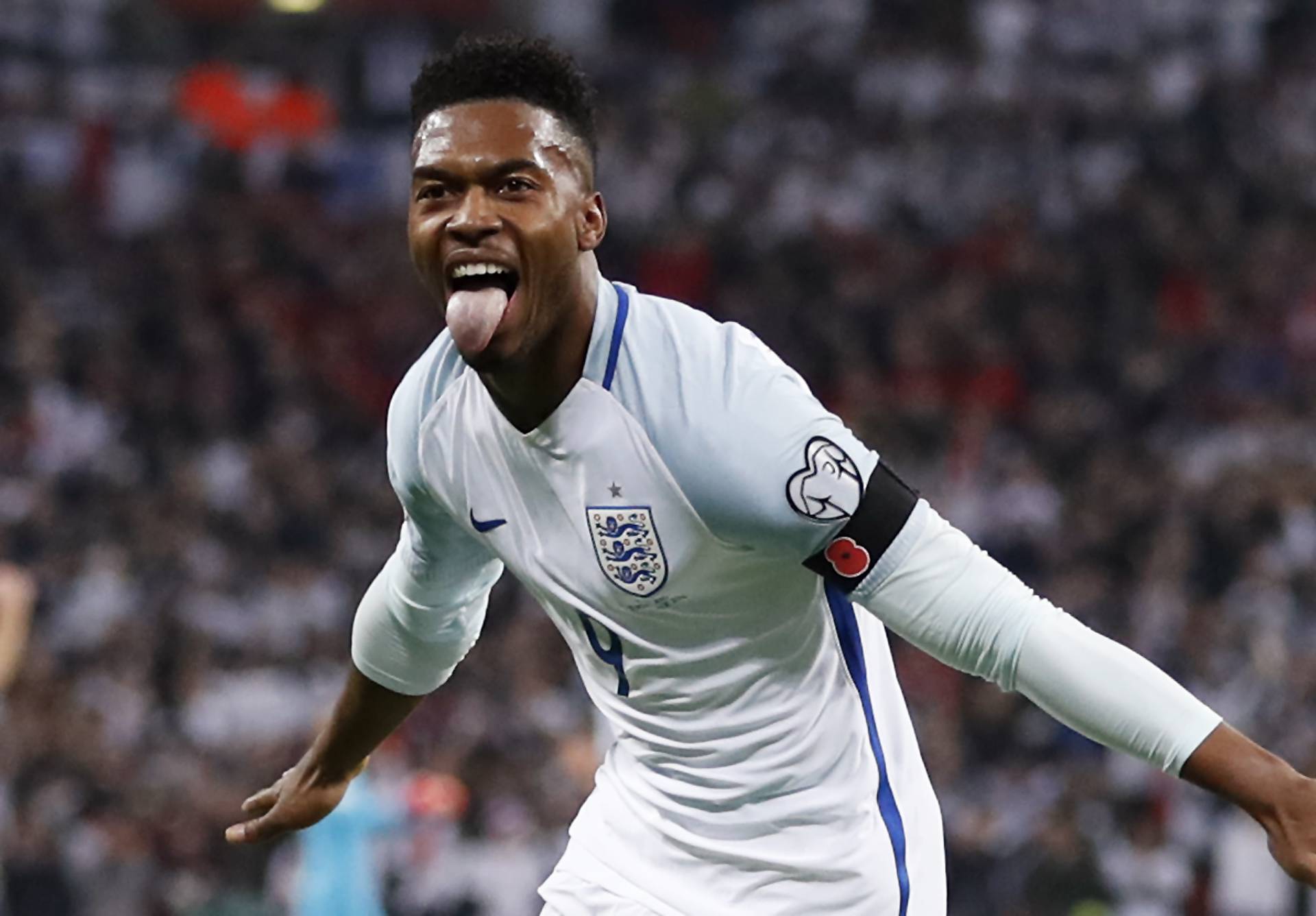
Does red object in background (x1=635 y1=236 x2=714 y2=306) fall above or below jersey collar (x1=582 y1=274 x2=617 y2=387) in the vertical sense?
below

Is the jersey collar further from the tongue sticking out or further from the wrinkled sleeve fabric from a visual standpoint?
the wrinkled sleeve fabric

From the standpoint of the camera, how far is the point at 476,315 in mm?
2898

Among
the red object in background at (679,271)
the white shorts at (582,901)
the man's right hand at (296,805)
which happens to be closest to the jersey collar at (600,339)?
the white shorts at (582,901)

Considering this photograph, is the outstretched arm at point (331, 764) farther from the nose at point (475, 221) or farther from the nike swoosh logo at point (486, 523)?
the nose at point (475, 221)

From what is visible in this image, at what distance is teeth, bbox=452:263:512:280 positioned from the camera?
2914 mm

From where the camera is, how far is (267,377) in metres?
13.6

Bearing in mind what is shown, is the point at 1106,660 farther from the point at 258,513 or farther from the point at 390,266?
the point at 390,266

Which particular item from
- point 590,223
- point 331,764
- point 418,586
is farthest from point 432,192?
point 331,764

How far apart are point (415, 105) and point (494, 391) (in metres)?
0.43

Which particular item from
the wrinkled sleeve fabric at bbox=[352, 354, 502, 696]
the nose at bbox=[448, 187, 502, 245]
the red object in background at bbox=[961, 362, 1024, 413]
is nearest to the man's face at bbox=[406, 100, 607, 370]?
the nose at bbox=[448, 187, 502, 245]

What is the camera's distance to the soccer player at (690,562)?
2.86 meters

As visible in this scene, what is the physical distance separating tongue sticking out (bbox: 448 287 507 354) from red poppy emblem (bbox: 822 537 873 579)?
21.7 inches

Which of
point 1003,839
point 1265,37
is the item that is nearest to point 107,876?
point 1003,839

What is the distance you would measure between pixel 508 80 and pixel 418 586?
37.2 inches
